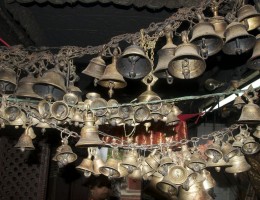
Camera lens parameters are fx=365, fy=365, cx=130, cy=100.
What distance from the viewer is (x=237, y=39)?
13.5ft

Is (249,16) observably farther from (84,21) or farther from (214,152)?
(84,21)

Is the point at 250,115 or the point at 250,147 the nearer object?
the point at 250,115

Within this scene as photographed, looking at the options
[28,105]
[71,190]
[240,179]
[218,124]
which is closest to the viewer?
[28,105]

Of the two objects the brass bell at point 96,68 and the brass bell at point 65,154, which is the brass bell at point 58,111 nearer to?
the brass bell at point 65,154

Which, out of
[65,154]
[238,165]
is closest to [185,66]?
[238,165]

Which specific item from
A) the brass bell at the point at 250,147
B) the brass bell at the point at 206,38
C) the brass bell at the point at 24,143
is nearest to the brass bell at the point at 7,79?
the brass bell at the point at 24,143

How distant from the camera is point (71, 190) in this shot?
11.2 metres

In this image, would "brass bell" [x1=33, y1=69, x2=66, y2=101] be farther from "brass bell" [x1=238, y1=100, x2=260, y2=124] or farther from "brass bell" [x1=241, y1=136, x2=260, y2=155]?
"brass bell" [x1=241, y1=136, x2=260, y2=155]

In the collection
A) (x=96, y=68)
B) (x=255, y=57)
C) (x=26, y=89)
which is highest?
(x=96, y=68)

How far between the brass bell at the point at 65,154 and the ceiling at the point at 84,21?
2034 mm

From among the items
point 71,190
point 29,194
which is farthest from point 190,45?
point 71,190

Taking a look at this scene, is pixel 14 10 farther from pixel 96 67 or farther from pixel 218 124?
pixel 218 124

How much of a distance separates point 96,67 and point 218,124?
6.42 m

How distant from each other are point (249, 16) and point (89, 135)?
2.27 metres
